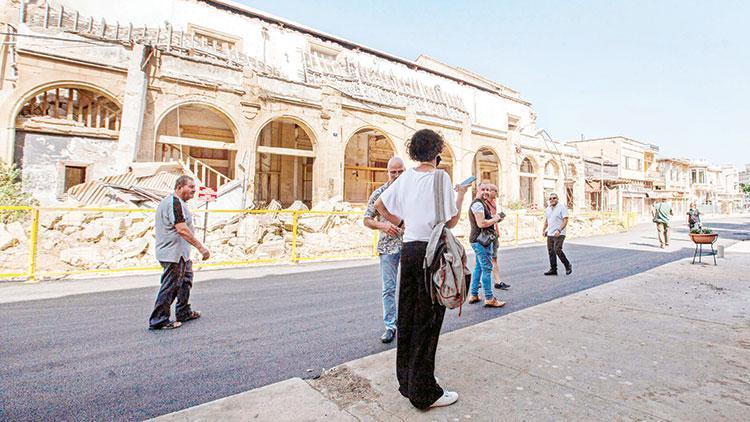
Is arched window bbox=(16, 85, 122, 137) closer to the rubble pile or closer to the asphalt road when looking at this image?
the rubble pile

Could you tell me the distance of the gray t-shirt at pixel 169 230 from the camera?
3947mm

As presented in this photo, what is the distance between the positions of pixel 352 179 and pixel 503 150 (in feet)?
35.4

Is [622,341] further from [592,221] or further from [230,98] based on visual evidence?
[592,221]

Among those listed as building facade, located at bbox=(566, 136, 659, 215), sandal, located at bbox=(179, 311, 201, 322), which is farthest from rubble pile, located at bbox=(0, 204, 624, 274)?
building facade, located at bbox=(566, 136, 659, 215)

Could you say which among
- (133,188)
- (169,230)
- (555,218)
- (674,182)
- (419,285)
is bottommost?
(419,285)

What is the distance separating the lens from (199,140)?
45.1ft

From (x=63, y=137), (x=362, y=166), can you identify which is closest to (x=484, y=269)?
(x=63, y=137)

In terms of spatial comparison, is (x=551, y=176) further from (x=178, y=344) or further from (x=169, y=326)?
(x=178, y=344)

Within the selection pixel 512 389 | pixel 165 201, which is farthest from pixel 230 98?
pixel 512 389

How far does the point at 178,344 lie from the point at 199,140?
1211cm

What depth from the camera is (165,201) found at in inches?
160

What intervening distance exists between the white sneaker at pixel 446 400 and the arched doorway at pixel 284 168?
17282 millimetres

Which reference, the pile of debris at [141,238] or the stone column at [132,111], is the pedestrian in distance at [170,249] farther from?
the stone column at [132,111]

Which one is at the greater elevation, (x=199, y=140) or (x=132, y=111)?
(x=132, y=111)
